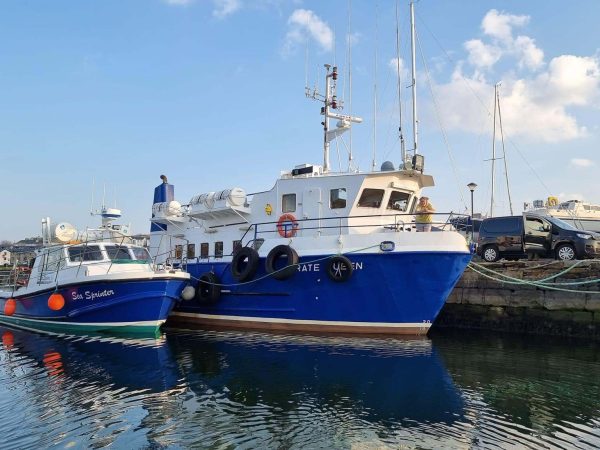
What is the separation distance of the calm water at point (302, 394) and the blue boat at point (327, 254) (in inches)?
44.4

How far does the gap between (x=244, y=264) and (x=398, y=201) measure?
4914 mm

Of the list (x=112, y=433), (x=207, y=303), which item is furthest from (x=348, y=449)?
(x=207, y=303)

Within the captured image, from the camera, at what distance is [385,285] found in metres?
12.2

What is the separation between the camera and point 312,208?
13852mm

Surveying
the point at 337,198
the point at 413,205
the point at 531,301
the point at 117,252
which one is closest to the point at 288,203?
the point at 337,198

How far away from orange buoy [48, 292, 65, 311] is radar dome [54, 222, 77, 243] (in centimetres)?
288

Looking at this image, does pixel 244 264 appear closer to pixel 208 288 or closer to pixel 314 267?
pixel 208 288

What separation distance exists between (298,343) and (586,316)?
7.87m

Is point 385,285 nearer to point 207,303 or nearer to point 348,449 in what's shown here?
point 207,303

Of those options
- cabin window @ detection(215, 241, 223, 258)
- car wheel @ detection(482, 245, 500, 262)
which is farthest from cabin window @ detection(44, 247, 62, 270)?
car wheel @ detection(482, 245, 500, 262)

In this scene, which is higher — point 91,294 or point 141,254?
point 141,254

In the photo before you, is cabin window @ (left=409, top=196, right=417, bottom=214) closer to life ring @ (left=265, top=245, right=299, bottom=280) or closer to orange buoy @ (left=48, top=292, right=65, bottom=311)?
life ring @ (left=265, top=245, right=299, bottom=280)

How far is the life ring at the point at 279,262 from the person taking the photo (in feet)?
42.2

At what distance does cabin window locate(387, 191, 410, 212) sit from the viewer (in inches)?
544
